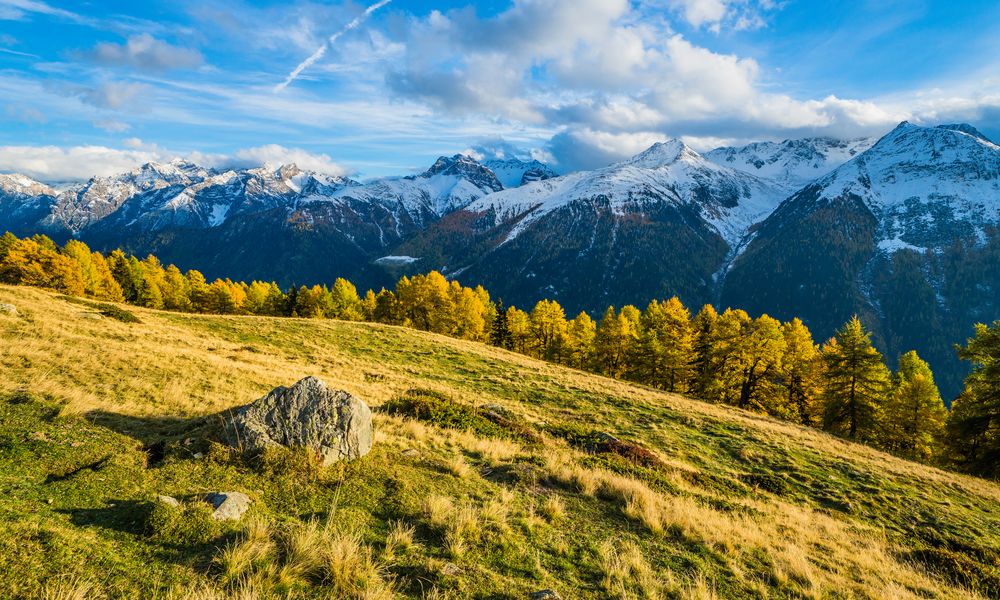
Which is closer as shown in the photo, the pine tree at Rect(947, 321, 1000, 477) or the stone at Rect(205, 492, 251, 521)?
the stone at Rect(205, 492, 251, 521)

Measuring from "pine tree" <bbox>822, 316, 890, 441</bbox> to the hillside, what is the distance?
23.1 m

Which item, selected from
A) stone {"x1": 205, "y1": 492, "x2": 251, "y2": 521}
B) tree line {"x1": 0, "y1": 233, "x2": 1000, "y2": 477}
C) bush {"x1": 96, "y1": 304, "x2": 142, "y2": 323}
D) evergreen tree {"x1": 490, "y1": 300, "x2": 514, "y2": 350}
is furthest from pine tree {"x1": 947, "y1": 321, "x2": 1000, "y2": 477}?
bush {"x1": 96, "y1": 304, "x2": 142, "y2": 323}

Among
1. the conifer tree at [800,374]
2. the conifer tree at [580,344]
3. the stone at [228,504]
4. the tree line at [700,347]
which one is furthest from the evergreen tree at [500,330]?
Result: the stone at [228,504]

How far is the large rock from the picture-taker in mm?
10070

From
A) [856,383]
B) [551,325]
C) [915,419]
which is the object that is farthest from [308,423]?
[551,325]

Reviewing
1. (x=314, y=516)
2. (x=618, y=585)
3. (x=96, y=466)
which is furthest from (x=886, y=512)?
(x=96, y=466)

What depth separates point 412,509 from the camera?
9.00 meters

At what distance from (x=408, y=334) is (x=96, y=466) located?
1508 inches

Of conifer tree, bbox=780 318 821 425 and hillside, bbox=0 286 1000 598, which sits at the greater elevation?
hillside, bbox=0 286 1000 598

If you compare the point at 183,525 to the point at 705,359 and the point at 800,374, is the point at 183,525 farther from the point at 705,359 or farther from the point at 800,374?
the point at 800,374

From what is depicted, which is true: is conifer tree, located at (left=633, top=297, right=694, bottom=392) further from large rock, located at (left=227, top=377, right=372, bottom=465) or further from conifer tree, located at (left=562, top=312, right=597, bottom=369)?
large rock, located at (left=227, top=377, right=372, bottom=465)

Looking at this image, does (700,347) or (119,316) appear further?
(700,347)

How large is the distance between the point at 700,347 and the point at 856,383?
1457 cm

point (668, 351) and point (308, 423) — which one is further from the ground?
point (308, 423)
